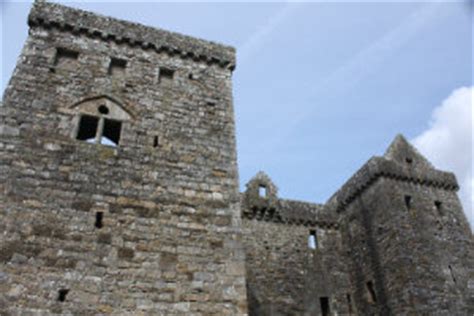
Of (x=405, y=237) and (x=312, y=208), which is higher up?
(x=312, y=208)

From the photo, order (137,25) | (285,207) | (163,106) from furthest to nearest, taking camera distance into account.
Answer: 1. (285,207)
2. (137,25)
3. (163,106)

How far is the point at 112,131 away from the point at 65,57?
1892mm

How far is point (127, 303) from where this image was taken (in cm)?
627

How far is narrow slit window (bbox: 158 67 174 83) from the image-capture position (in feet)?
30.0

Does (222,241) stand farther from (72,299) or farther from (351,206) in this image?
(351,206)

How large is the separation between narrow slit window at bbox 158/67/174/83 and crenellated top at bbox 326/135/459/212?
9603 mm

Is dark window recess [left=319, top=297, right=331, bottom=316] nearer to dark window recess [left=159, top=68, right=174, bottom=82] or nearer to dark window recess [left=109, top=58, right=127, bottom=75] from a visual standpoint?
dark window recess [left=159, top=68, right=174, bottom=82]

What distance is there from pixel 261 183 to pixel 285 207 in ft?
4.49

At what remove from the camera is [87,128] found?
26.8 feet

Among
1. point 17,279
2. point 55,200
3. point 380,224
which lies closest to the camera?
point 17,279

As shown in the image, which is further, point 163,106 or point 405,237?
point 405,237

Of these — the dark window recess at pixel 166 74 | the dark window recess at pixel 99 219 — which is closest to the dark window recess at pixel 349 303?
the dark window recess at pixel 166 74

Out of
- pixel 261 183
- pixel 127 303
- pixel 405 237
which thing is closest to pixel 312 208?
pixel 261 183

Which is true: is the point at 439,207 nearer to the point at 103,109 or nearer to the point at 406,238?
the point at 406,238
